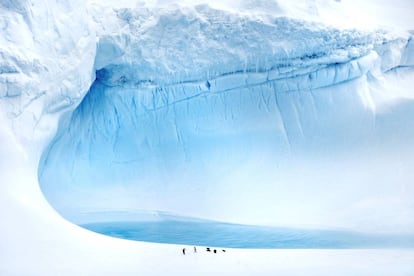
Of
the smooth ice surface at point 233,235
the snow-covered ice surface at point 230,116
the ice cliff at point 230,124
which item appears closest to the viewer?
the smooth ice surface at point 233,235

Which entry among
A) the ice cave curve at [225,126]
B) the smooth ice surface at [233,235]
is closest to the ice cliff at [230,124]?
the ice cave curve at [225,126]

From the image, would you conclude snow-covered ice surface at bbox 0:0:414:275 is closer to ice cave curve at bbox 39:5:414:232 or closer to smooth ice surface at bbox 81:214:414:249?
ice cave curve at bbox 39:5:414:232

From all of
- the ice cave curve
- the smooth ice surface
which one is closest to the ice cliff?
the ice cave curve

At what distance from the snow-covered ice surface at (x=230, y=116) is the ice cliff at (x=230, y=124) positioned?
0.02 meters

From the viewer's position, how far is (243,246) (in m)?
7.66

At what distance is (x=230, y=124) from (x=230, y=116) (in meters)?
0.13

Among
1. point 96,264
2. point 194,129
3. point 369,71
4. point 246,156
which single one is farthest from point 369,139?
point 96,264

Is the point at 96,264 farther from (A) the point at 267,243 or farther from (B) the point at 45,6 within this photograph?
(B) the point at 45,6

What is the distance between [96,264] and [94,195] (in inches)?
111

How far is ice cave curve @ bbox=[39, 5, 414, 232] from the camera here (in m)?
8.48

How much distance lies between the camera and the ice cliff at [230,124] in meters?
8.42

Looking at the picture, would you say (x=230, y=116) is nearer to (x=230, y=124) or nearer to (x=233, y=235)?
(x=230, y=124)

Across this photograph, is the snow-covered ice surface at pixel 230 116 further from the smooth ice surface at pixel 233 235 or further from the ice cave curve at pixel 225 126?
the smooth ice surface at pixel 233 235

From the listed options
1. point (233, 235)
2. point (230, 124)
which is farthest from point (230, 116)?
point (233, 235)
